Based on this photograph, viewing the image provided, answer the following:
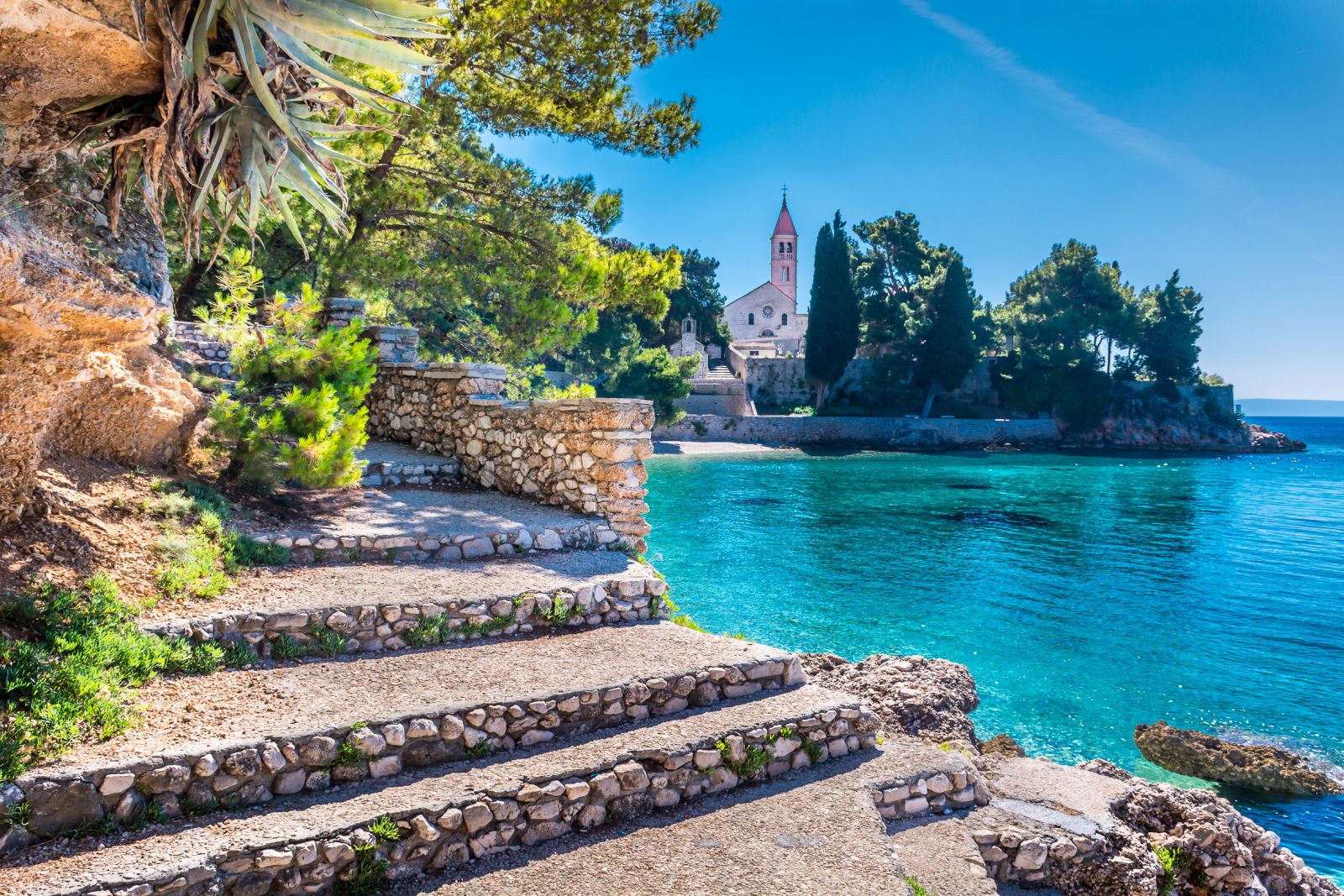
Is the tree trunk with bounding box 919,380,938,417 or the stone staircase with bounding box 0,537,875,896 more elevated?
the tree trunk with bounding box 919,380,938,417

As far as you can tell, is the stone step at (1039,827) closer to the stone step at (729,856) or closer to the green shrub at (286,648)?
the stone step at (729,856)

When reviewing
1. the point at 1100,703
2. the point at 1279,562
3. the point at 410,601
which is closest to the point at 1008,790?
the point at 410,601

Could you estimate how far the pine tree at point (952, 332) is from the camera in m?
53.2

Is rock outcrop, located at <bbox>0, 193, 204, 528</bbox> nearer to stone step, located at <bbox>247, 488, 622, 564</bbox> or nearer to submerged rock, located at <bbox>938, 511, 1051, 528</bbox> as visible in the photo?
stone step, located at <bbox>247, 488, 622, 564</bbox>

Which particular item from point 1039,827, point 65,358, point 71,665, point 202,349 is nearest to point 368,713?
point 71,665

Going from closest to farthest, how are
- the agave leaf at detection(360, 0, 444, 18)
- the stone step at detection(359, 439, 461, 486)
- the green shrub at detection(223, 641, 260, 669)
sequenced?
the agave leaf at detection(360, 0, 444, 18) → the green shrub at detection(223, 641, 260, 669) → the stone step at detection(359, 439, 461, 486)

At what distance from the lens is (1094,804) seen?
5785 millimetres

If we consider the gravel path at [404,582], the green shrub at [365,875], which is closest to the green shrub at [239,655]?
the gravel path at [404,582]

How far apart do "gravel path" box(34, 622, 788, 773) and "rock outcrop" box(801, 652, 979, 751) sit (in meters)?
2.00

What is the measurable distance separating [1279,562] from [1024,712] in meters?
15.6

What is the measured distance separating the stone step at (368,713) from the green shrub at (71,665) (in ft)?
0.40

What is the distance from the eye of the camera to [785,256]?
7575 centimetres

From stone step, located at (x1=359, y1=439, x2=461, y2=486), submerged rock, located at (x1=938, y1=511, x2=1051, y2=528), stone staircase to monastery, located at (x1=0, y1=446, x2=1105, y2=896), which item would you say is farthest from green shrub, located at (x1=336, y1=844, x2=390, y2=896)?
submerged rock, located at (x1=938, y1=511, x2=1051, y2=528)

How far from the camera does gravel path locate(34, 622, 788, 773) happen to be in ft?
12.8
